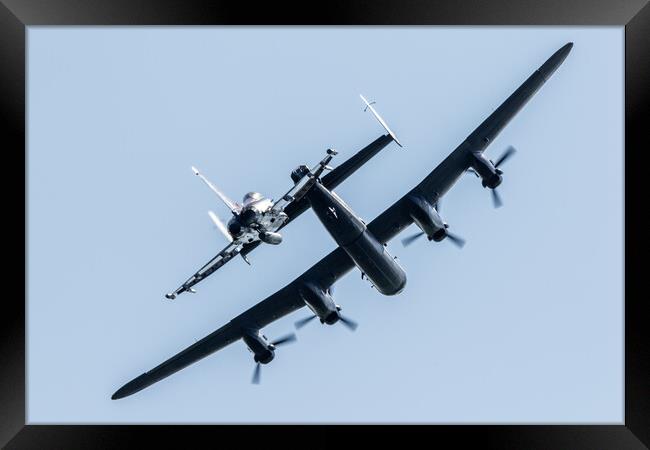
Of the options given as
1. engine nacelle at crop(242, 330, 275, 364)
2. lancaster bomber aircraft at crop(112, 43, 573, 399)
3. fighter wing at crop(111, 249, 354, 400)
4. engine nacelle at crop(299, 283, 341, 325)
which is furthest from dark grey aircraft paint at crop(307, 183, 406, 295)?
engine nacelle at crop(242, 330, 275, 364)

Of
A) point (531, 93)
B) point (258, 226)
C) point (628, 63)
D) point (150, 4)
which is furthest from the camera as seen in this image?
point (531, 93)

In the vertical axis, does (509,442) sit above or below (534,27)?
below

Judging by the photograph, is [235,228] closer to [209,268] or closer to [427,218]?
[209,268]

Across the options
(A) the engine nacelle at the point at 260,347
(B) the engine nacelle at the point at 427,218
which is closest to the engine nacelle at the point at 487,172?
(B) the engine nacelle at the point at 427,218

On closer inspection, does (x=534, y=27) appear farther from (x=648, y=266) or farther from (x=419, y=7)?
(x=648, y=266)

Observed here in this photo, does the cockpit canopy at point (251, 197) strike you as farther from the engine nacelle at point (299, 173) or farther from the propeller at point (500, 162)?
the propeller at point (500, 162)

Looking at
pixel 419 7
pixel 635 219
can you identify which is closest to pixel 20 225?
pixel 419 7

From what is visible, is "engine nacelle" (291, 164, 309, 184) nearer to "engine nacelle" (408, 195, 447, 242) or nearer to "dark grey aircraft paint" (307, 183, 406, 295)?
"dark grey aircraft paint" (307, 183, 406, 295)
